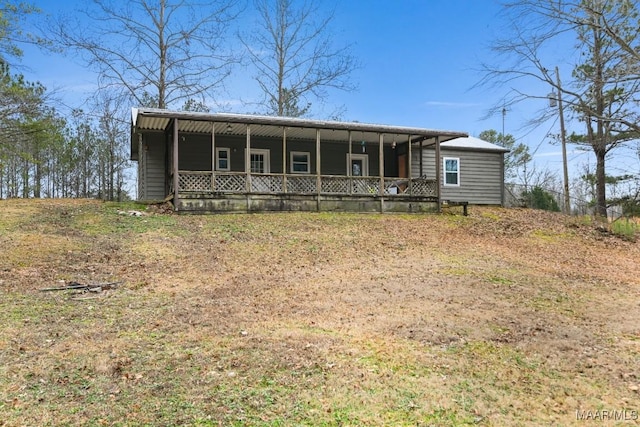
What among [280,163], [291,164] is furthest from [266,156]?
[291,164]

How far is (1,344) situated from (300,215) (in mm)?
11092

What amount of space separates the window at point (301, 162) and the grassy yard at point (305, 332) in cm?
821

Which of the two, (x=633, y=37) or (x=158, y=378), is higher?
(x=633, y=37)

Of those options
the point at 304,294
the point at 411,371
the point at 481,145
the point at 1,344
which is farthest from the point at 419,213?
the point at 1,344

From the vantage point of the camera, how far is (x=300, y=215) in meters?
15.9

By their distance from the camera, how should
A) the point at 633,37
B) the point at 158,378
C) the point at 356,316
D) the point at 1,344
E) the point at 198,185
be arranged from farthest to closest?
the point at 198,185 < the point at 633,37 < the point at 356,316 < the point at 1,344 < the point at 158,378

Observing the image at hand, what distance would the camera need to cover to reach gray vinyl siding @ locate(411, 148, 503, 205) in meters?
22.3

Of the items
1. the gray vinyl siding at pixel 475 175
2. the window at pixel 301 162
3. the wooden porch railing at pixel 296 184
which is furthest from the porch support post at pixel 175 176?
the gray vinyl siding at pixel 475 175

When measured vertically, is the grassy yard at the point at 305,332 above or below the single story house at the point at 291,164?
below

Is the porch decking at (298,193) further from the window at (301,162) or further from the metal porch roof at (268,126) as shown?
the window at (301,162)

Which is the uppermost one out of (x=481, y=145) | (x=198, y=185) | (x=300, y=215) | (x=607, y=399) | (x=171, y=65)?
(x=171, y=65)

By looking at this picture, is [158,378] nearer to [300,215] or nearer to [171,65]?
[300,215]

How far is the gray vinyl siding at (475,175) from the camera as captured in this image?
22281 mm

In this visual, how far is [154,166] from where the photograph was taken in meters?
18.3
